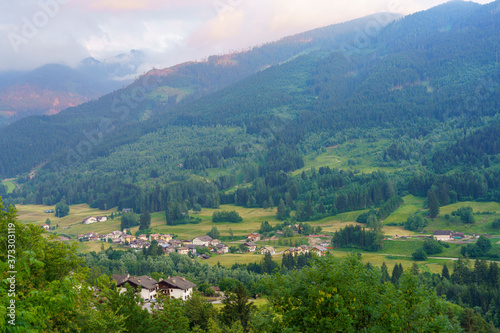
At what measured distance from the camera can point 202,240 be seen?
4850 inches

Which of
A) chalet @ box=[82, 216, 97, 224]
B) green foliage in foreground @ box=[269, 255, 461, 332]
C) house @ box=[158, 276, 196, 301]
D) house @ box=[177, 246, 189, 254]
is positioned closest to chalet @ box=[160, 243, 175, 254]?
house @ box=[177, 246, 189, 254]

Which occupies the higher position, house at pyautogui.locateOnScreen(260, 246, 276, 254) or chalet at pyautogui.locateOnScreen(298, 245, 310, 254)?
chalet at pyautogui.locateOnScreen(298, 245, 310, 254)

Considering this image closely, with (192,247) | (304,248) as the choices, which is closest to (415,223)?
(304,248)

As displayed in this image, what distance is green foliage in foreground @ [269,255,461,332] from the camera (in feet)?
56.7

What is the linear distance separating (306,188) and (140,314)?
5767 inches

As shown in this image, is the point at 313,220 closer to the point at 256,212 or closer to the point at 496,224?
the point at 256,212

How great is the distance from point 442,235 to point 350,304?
321ft

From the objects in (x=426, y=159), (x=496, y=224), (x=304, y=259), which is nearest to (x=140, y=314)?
(x=304, y=259)

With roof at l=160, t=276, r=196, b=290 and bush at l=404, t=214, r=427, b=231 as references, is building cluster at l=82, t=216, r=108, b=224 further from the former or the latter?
bush at l=404, t=214, r=427, b=231

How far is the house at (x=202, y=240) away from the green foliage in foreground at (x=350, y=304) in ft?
340

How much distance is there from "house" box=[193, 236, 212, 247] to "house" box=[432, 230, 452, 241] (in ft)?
204

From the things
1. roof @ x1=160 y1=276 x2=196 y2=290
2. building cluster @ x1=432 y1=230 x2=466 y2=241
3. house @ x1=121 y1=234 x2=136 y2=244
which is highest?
roof @ x1=160 y1=276 x2=196 y2=290

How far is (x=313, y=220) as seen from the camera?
142 m

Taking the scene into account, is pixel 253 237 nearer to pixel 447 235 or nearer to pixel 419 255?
pixel 419 255
